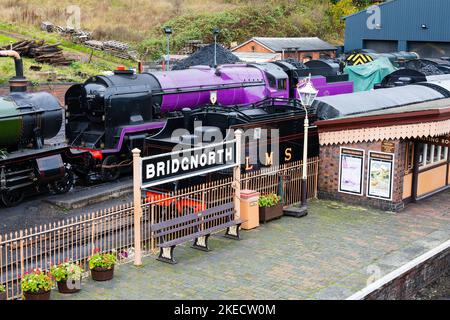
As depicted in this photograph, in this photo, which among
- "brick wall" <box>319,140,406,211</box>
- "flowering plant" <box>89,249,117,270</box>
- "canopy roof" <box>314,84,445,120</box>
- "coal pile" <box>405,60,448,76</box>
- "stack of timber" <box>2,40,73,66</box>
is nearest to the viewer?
"flowering plant" <box>89,249,117,270</box>

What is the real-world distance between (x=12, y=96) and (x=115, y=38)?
104ft

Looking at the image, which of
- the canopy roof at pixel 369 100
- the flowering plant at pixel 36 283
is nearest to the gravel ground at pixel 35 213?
the flowering plant at pixel 36 283

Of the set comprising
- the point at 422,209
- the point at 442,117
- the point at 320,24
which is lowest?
the point at 422,209

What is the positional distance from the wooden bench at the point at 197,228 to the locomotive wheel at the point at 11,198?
533cm

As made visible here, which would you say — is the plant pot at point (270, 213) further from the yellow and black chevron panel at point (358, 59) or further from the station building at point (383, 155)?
the yellow and black chevron panel at point (358, 59)

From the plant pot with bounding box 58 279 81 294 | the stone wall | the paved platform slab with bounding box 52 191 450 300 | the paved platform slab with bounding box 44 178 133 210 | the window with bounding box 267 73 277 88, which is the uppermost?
the window with bounding box 267 73 277 88

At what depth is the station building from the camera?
1499cm

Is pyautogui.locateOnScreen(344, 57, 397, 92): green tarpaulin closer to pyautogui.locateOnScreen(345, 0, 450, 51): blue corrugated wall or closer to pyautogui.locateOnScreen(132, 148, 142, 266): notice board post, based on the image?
pyautogui.locateOnScreen(345, 0, 450, 51): blue corrugated wall

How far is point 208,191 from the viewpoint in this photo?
43.7 ft

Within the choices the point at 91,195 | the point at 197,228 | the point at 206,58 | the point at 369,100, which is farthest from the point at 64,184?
the point at 206,58

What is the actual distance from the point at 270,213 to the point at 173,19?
4252 cm

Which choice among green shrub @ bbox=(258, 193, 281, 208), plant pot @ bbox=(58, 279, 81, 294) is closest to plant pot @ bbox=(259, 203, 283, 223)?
green shrub @ bbox=(258, 193, 281, 208)
